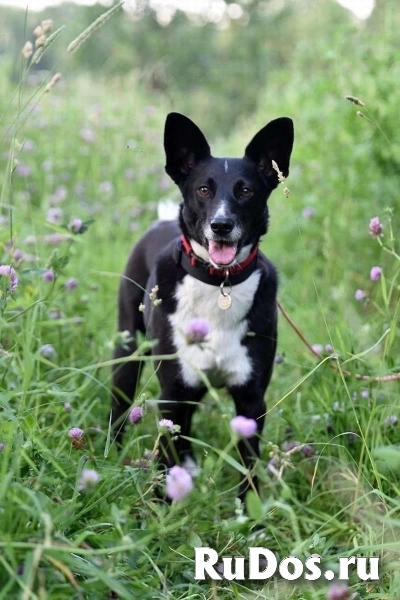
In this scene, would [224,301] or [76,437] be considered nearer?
[76,437]

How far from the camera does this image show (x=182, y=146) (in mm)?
2914

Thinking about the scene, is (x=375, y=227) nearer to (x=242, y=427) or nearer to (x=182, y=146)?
(x=182, y=146)

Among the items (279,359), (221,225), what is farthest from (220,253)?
(279,359)

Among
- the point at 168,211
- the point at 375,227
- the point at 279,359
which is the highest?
the point at 375,227

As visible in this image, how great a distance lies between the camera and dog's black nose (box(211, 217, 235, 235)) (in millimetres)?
2568

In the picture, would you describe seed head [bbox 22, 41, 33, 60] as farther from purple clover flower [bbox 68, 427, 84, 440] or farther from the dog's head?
purple clover flower [bbox 68, 427, 84, 440]

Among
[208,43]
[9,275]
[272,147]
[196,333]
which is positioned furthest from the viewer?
[208,43]

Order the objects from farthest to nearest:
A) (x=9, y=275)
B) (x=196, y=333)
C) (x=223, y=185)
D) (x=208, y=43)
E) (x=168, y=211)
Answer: (x=208, y=43)
(x=168, y=211)
(x=223, y=185)
(x=9, y=275)
(x=196, y=333)

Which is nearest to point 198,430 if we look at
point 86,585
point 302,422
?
point 302,422

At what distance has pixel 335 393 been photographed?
2.89 metres

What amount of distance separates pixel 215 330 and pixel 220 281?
0.17m

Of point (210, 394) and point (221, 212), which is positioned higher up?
point (221, 212)

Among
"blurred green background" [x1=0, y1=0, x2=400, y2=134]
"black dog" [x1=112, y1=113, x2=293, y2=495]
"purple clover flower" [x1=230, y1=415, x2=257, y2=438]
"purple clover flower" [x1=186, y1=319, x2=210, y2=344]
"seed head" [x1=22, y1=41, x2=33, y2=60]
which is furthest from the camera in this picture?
"blurred green background" [x1=0, y1=0, x2=400, y2=134]

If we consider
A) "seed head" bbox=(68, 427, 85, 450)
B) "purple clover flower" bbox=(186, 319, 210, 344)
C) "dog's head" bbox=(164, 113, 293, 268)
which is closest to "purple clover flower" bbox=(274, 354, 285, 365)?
"dog's head" bbox=(164, 113, 293, 268)
